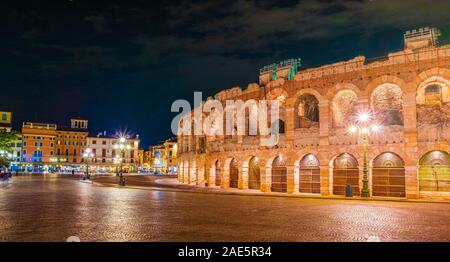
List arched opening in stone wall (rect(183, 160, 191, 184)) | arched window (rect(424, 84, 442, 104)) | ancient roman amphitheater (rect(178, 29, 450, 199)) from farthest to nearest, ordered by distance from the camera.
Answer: arched opening in stone wall (rect(183, 160, 191, 184))
arched window (rect(424, 84, 442, 104))
ancient roman amphitheater (rect(178, 29, 450, 199))

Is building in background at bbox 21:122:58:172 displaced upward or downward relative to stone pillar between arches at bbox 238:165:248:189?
upward

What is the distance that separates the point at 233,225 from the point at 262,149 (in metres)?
21.3

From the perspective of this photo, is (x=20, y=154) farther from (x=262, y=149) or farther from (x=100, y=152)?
(x=262, y=149)

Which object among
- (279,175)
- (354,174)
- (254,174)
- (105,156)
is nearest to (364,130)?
(354,174)

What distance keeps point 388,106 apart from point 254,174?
13.7m

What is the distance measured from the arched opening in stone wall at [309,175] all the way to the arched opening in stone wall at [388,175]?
4.60 metres

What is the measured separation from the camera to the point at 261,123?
35000 millimetres

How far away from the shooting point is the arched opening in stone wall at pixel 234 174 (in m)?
38.3

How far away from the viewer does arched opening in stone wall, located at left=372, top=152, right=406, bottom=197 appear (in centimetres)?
2714

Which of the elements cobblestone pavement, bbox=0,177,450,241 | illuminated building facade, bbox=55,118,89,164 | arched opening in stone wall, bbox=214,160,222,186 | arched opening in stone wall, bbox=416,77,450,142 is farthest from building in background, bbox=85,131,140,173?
cobblestone pavement, bbox=0,177,450,241

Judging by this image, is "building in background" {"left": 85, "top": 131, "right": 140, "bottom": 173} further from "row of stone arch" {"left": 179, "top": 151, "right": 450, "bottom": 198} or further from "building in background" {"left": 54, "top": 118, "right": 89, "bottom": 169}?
"row of stone arch" {"left": 179, "top": 151, "right": 450, "bottom": 198}

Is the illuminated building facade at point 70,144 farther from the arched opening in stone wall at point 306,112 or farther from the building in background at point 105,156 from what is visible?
the arched opening in stone wall at point 306,112

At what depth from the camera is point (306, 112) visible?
35.3m
